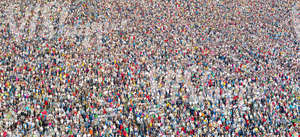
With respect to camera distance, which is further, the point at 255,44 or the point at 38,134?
the point at 255,44

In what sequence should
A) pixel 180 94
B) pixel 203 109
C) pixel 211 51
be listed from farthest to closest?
pixel 211 51
pixel 180 94
pixel 203 109

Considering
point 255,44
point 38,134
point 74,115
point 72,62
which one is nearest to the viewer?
point 38,134

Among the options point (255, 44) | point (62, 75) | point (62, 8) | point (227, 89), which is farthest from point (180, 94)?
point (62, 8)

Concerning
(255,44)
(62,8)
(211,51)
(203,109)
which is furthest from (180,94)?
(62,8)

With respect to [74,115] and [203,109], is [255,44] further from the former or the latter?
[74,115]

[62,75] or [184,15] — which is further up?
[184,15]

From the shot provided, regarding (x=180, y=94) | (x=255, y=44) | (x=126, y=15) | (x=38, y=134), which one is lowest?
(x=38, y=134)
